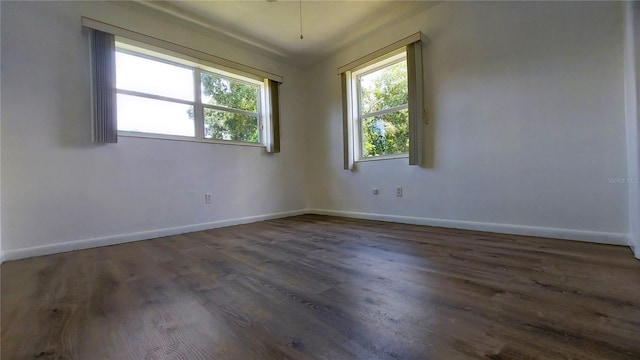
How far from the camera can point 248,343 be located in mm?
926

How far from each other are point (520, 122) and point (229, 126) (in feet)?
11.7

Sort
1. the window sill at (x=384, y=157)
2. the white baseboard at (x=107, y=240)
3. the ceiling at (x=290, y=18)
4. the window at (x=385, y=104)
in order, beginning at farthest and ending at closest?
the window sill at (x=384, y=157) < the window at (x=385, y=104) < the ceiling at (x=290, y=18) < the white baseboard at (x=107, y=240)

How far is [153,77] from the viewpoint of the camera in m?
3.12

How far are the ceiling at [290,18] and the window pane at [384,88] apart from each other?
592mm

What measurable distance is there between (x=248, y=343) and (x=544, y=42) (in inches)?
134

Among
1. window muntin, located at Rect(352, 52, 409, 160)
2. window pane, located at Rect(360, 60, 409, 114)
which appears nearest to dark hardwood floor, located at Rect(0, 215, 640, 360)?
window muntin, located at Rect(352, 52, 409, 160)

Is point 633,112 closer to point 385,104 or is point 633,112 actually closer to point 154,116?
point 385,104

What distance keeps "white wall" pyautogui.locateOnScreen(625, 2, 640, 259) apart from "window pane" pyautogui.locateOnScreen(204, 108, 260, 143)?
400 cm

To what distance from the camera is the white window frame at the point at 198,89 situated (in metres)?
2.94

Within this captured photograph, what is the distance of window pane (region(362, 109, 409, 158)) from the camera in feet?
11.5

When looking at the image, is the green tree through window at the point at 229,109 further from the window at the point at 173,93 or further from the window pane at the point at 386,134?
the window pane at the point at 386,134

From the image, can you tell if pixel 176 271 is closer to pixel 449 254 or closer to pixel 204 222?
pixel 204 222

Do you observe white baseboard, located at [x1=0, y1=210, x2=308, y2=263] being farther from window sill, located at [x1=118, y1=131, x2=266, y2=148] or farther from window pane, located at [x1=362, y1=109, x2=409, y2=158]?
window pane, located at [x1=362, y1=109, x2=409, y2=158]

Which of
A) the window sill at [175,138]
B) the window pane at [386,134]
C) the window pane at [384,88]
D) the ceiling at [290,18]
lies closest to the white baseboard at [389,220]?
the window pane at [386,134]
